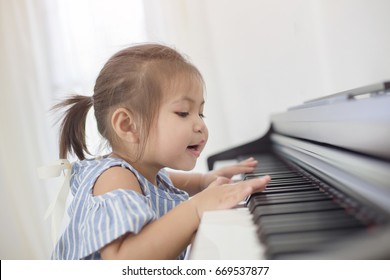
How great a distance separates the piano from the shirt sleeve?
0.31ft

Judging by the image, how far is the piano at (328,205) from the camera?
369mm

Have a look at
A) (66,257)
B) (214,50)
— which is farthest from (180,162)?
(214,50)

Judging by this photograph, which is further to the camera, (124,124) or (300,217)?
(124,124)

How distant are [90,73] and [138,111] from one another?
3.70 feet

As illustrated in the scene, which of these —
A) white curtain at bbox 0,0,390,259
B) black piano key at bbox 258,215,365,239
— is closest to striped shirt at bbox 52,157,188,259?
black piano key at bbox 258,215,365,239

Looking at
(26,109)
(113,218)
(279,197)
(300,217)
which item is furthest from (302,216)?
(26,109)

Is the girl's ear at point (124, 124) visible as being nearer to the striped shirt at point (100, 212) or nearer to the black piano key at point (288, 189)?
the striped shirt at point (100, 212)

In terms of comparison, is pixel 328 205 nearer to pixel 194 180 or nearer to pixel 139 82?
pixel 139 82

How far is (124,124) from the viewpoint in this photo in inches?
33.1

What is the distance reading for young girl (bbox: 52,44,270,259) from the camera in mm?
616

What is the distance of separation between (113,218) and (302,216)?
27 centimetres

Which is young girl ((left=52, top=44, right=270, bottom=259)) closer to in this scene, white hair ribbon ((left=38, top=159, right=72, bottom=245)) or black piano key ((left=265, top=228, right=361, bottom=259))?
white hair ribbon ((left=38, top=159, right=72, bottom=245))

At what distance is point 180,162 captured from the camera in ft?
2.82
